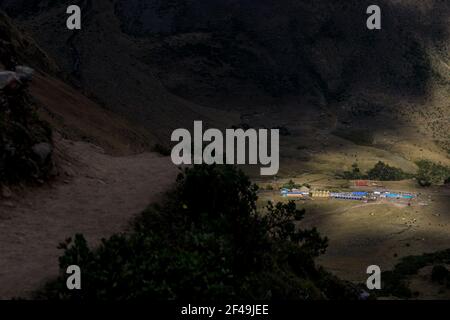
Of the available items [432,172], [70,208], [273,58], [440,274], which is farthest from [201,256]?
[273,58]

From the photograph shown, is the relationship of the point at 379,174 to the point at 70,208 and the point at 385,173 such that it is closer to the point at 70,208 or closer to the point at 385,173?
the point at 385,173

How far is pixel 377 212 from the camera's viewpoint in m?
54.4

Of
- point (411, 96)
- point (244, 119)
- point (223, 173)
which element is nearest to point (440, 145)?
point (411, 96)

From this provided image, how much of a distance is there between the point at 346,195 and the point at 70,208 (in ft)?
176

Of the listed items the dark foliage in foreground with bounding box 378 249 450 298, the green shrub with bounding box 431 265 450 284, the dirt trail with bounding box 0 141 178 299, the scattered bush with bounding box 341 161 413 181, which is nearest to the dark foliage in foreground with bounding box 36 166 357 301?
the dirt trail with bounding box 0 141 178 299

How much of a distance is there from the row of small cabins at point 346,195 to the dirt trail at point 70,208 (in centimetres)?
4566

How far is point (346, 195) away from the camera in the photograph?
65.3 meters

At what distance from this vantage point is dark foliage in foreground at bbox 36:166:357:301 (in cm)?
986

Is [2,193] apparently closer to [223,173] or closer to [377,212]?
[223,173]

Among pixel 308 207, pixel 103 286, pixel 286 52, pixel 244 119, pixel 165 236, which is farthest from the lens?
pixel 286 52

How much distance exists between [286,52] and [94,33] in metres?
49.6

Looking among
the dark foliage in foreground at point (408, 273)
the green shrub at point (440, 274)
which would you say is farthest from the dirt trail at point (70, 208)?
the green shrub at point (440, 274)

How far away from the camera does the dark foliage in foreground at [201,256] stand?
9.86 m
